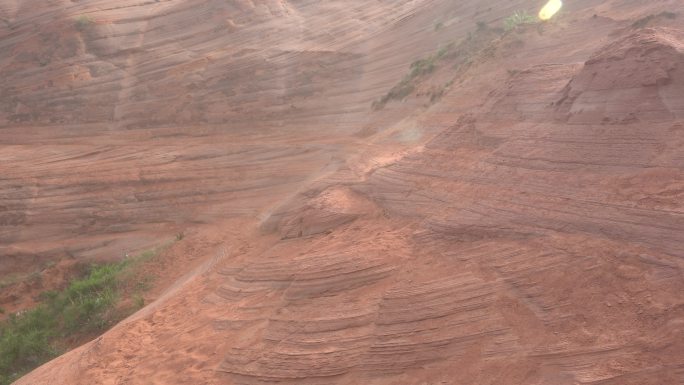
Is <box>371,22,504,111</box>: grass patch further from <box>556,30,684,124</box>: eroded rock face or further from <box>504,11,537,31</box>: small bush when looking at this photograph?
<box>556,30,684,124</box>: eroded rock face

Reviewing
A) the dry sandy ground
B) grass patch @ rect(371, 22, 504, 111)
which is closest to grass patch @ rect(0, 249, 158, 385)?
the dry sandy ground

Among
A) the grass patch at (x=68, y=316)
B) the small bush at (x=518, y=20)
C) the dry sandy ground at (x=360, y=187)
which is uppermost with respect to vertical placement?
the small bush at (x=518, y=20)

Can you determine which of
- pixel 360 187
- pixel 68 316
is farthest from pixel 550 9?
pixel 68 316

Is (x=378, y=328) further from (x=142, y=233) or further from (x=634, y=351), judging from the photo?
(x=142, y=233)

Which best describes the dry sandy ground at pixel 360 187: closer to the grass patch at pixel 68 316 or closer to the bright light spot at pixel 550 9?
the bright light spot at pixel 550 9

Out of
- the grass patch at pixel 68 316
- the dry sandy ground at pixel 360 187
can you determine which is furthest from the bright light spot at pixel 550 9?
the grass patch at pixel 68 316

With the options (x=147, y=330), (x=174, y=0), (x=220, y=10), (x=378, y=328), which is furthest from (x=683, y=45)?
(x=174, y=0)

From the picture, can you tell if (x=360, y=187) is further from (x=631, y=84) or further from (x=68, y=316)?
(x=68, y=316)
